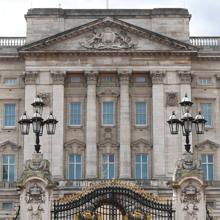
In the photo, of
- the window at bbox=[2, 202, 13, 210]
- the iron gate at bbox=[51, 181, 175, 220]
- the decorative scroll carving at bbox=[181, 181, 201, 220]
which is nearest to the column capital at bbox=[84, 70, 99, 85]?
the window at bbox=[2, 202, 13, 210]

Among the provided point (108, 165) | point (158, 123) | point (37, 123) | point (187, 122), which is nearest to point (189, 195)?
point (187, 122)

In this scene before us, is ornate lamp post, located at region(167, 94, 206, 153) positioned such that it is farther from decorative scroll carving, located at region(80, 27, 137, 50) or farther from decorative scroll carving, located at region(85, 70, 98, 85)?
decorative scroll carving, located at region(80, 27, 137, 50)

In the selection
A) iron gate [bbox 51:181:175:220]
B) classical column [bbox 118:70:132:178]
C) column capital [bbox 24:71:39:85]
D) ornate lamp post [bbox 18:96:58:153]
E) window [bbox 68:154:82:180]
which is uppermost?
column capital [bbox 24:71:39:85]

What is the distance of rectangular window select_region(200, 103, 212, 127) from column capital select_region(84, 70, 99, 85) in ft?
32.2

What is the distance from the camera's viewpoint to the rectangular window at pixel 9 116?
61438 millimetres

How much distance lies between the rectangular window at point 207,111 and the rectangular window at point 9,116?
55.0 feet

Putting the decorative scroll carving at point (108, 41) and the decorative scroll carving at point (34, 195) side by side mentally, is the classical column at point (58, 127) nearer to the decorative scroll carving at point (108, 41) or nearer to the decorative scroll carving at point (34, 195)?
the decorative scroll carving at point (108, 41)

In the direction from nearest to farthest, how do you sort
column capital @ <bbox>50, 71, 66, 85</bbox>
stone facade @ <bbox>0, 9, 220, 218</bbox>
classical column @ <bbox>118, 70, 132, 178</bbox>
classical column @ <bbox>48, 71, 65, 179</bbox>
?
classical column @ <bbox>48, 71, 65, 179</bbox> < classical column @ <bbox>118, 70, 132, 178</bbox> < stone facade @ <bbox>0, 9, 220, 218</bbox> < column capital @ <bbox>50, 71, 66, 85</bbox>

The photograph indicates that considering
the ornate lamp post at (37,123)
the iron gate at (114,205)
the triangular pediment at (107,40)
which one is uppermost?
the triangular pediment at (107,40)

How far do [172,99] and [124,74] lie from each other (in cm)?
472

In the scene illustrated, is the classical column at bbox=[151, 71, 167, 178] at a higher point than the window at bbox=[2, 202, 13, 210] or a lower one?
higher

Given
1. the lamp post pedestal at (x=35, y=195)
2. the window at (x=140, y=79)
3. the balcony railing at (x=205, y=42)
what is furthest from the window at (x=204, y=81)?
the lamp post pedestal at (x=35, y=195)

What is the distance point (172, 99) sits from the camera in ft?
197

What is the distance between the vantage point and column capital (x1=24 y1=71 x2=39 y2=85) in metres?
60.3
